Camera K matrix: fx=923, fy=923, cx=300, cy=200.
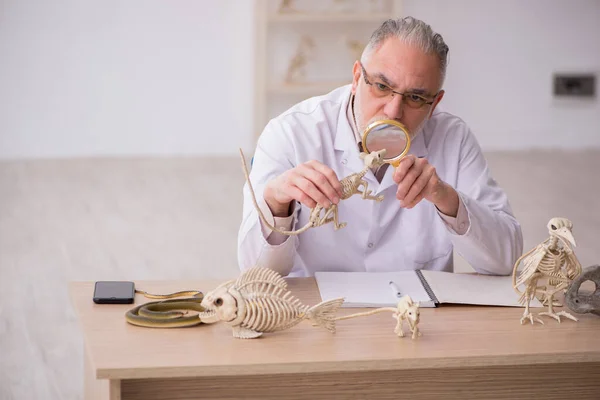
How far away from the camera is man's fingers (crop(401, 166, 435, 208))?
195 cm

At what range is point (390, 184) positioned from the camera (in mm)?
2314

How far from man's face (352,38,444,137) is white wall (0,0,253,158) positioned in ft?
15.9

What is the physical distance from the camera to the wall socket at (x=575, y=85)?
7281 millimetres

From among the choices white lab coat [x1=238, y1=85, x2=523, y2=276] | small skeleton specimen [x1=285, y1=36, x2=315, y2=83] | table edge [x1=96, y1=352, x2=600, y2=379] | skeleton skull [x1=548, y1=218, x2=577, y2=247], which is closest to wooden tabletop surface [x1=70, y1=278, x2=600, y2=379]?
table edge [x1=96, y1=352, x2=600, y2=379]

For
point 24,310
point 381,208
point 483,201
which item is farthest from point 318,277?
point 24,310

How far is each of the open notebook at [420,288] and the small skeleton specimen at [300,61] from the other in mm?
4904

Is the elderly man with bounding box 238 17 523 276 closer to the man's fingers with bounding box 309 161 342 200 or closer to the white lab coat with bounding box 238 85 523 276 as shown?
the white lab coat with bounding box 238 85 523 276

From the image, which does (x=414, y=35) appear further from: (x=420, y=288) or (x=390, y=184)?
(x=420, y=288)

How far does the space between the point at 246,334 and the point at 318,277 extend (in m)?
0.46

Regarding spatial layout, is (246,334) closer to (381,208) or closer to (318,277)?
(318,277)

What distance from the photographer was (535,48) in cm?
724

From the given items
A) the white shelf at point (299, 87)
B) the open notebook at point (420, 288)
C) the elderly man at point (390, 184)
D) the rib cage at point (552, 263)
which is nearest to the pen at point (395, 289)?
the open notebook at point (420, 288)

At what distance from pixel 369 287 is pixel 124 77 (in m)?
5.10

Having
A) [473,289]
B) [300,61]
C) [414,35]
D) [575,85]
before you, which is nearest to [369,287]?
[473,289]
